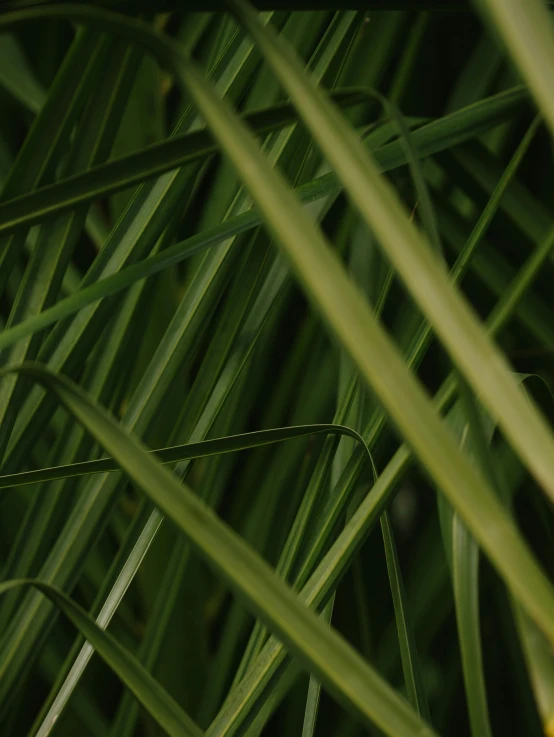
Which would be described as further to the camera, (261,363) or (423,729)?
(261,363)

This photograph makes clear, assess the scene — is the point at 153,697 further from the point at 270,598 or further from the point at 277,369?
the point at 277,369

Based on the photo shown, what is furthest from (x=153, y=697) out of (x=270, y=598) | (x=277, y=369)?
(x=277, y=369)

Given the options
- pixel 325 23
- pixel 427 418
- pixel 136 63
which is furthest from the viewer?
pixel 325 23

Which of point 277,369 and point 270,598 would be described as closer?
point 270,598

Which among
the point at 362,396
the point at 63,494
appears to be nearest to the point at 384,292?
the point at 362,396

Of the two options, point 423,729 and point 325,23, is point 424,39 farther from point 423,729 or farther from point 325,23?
point 423,729

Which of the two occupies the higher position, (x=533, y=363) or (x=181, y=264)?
(x=181, y=264)

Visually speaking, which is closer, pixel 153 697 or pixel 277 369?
pixel 153 697

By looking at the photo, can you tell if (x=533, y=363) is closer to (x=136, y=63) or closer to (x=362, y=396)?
(x=362, y=396)

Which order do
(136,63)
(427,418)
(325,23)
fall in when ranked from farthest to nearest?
(325,23), (136,63), (427,418)
